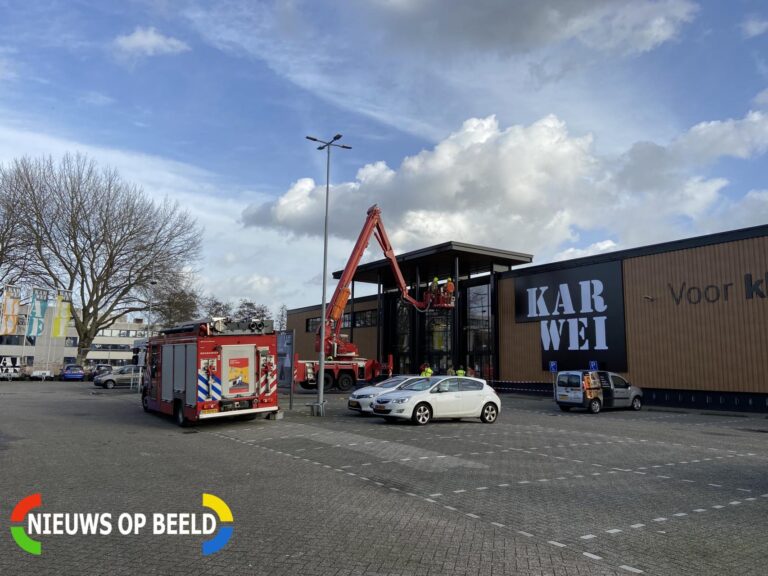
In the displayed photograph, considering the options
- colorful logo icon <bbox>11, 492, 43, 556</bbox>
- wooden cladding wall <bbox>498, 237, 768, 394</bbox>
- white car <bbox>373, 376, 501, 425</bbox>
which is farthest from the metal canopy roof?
colorful logo icon <bbox>11, 492, 43, 556</bbox>

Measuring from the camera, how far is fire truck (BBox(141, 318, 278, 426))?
52.6 ft

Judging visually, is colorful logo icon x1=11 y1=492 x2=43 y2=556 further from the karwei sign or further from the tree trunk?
the tree trunk

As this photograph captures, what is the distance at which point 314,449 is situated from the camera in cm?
1225

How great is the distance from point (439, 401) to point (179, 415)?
25.3ft

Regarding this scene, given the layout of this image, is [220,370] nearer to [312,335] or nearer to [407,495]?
[407,495]

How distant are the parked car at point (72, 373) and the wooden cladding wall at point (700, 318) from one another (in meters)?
44.0

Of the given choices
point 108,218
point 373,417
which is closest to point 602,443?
point 373,417

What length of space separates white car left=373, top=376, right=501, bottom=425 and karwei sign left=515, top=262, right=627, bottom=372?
14.0m

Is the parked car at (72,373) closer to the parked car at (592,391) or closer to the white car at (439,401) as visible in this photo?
the white car at (439,401)

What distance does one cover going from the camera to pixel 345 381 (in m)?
33.0

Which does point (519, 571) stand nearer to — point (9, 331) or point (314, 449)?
point (314, 449)

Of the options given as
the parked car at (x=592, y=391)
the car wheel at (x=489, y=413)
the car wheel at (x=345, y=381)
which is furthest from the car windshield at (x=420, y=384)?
the car wheel at (x=345, y=381)

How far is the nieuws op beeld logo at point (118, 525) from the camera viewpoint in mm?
5961

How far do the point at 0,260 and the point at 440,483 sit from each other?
43.0m
